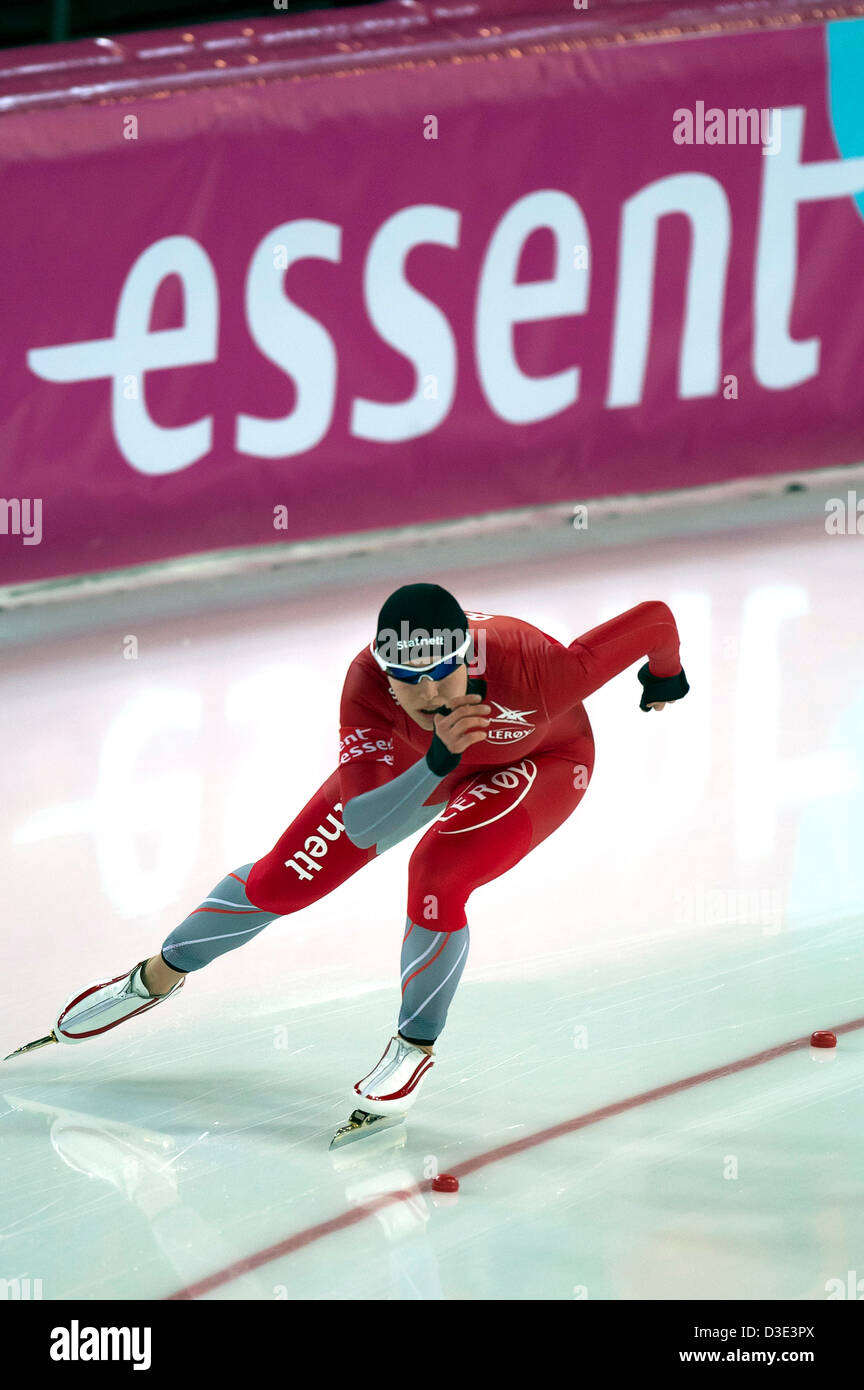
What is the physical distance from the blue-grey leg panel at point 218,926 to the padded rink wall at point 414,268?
339 cm

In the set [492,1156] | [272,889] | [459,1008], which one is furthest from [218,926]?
[492,1156]

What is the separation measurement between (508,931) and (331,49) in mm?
4073

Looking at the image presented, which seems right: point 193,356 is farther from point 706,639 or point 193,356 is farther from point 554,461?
point 706,639

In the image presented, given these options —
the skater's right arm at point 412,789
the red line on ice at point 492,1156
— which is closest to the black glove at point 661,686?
the skater's right arm at point 412,789

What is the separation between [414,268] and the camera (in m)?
7.27

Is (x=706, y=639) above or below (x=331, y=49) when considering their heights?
below

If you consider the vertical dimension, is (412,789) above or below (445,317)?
below

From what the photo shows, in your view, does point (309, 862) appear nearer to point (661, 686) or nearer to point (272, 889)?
point (272, 889)

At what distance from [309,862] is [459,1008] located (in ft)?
2.24

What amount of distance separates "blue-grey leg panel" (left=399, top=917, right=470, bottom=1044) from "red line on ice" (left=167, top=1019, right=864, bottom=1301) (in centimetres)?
27

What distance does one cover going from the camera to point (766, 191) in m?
7.86

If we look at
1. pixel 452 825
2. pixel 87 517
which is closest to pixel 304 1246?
pixel 452 825

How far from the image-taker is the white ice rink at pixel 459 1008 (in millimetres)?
3143

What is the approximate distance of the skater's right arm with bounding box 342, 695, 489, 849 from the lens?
3145mm
